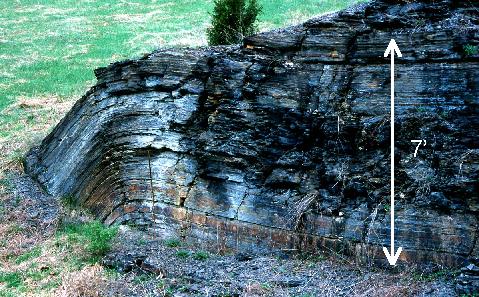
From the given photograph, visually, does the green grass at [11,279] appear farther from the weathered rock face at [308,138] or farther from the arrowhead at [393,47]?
the arrowhead at [393,47]

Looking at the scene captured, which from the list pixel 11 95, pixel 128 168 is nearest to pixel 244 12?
pixel 128 168

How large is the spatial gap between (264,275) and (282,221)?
1.06 meters

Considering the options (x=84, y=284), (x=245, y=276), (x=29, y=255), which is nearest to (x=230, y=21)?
(x=29, y=255)

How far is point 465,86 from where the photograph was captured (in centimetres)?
797

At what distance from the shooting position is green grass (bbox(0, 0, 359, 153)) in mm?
19500

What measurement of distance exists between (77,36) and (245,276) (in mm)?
21886

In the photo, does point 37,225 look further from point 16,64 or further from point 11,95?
point 16,64

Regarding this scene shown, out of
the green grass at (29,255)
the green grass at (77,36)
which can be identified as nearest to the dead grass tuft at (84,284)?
the green grass at (29,255)

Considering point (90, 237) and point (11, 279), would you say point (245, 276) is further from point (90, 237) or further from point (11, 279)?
point (11, 279)

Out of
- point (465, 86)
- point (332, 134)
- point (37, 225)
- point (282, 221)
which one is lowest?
point (37, 225)

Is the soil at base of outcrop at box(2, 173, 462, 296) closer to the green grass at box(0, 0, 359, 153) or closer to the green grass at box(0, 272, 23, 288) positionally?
the green grass at box(0, 272, 23, 288)

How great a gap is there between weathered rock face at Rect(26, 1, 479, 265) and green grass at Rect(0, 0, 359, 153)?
599 centimetres

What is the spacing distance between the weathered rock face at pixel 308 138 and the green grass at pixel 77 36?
5985 mm

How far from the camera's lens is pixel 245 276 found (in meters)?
8.02
